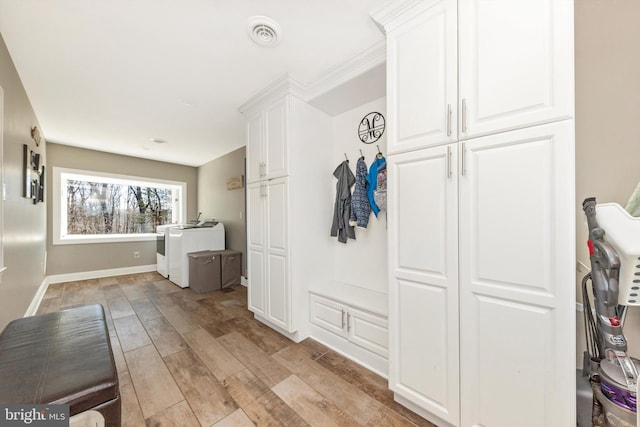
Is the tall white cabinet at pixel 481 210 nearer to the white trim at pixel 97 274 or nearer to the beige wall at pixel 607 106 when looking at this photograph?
the beige wall at pixel 607 106

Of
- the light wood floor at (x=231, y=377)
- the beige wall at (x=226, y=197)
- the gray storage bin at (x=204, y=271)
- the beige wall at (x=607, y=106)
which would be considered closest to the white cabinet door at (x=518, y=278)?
the beige wall at (x=607, y=106)

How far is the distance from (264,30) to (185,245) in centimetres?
335

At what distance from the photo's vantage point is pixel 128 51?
5.84 feet

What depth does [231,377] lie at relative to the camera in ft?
5.54

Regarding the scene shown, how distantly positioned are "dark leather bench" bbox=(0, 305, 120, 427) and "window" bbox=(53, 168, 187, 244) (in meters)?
3.94

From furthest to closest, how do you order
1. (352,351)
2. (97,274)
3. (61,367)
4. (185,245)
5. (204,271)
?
(97,274), (185,245), (204,271), (352,351), (61,367)

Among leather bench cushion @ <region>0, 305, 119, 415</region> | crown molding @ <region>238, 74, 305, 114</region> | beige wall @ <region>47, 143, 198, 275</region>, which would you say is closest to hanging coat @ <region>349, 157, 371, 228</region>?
crown molding @ <region>238, 74, 305, 114</region>

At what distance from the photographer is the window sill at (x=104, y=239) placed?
4057 millimetres

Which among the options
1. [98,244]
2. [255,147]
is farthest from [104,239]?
[255,147]

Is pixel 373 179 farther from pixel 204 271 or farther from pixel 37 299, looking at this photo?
pixel 37 299

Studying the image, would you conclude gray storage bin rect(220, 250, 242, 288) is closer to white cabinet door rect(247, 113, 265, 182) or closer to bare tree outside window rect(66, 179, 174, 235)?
white cabinet door rect(247, 113, 265, 182)

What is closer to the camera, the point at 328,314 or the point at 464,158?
the point at 464,158

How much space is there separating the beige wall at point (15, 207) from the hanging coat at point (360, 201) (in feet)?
8.63

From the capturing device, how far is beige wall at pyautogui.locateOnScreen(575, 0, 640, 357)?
3.40ft
